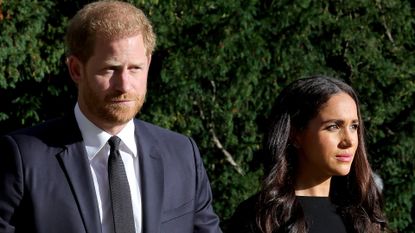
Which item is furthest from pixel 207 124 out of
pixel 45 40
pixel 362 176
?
pixel 362 176

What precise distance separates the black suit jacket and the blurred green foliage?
323cm

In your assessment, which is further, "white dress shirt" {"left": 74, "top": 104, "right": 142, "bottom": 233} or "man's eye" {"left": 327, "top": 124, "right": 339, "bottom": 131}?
"man's eye" {"left": 327, "top": 124, "right": 339, "bottom": 131}

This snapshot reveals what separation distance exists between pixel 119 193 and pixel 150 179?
0.49 feet

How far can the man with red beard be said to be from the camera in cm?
294

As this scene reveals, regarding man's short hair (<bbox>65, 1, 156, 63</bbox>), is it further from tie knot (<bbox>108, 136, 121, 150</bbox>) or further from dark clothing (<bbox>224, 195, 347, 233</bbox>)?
dark clothing (<bbox>224, 195, 347, 233</bbox>)

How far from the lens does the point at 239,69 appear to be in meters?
6.64

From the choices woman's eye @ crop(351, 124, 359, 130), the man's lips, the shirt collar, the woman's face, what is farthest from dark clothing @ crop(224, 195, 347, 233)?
the shirt collar

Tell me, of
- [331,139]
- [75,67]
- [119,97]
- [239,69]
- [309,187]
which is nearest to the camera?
[119,97]

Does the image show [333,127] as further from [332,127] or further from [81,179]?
[81,179]

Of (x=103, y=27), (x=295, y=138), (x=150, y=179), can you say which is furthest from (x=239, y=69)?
(x=103, y=27)

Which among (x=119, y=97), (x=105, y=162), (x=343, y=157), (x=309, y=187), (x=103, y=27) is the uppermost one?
(x=103, y=27)

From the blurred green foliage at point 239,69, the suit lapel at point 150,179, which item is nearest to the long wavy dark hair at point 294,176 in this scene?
the suit lapel at point 150,179

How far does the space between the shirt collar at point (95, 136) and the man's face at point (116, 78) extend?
10 centimetres

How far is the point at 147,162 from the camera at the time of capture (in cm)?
314
